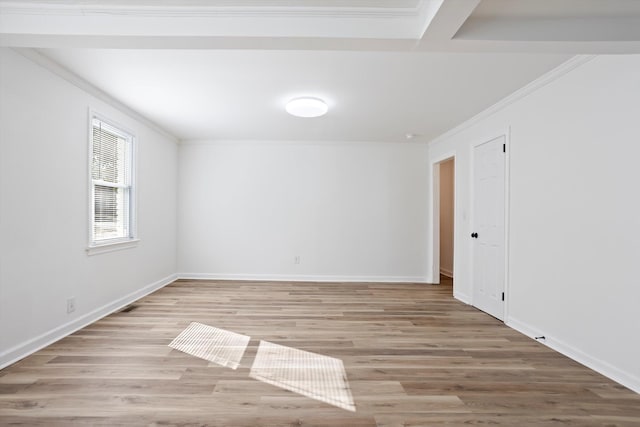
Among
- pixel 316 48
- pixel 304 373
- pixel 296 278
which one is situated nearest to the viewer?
pixel 316 48

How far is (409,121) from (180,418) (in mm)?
4193

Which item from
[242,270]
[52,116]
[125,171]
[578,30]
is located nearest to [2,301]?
[52,116]

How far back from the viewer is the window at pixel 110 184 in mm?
3662

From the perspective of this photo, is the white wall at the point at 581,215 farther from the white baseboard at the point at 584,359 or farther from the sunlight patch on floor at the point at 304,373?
the sunlight patch on floor at the point at 304,373

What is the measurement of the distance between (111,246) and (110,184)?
764 mm

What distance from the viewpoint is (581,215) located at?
2.68 meters

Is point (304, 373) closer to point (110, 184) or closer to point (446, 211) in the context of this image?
point (110, 184)

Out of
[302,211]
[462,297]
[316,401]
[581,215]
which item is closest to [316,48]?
[316,401]

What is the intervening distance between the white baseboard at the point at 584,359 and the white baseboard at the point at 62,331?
15.0 feet

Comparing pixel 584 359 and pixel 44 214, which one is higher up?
pixel 44 214

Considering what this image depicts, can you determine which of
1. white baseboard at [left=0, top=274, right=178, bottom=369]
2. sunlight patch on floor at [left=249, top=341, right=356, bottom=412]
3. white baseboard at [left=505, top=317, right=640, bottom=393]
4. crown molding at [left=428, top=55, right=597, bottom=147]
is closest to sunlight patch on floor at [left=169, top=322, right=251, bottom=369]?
sunlight patch on floor at [left=249, top=341, right=356, bottom=412]

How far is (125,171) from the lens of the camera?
4.29 m

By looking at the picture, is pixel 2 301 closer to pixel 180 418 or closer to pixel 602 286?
pixel 180 418

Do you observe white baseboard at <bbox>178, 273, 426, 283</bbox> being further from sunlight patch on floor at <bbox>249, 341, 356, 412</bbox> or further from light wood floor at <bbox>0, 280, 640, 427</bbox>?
sunlight patch on floor at <bbox>249, 341, 356, 412</bbox>
